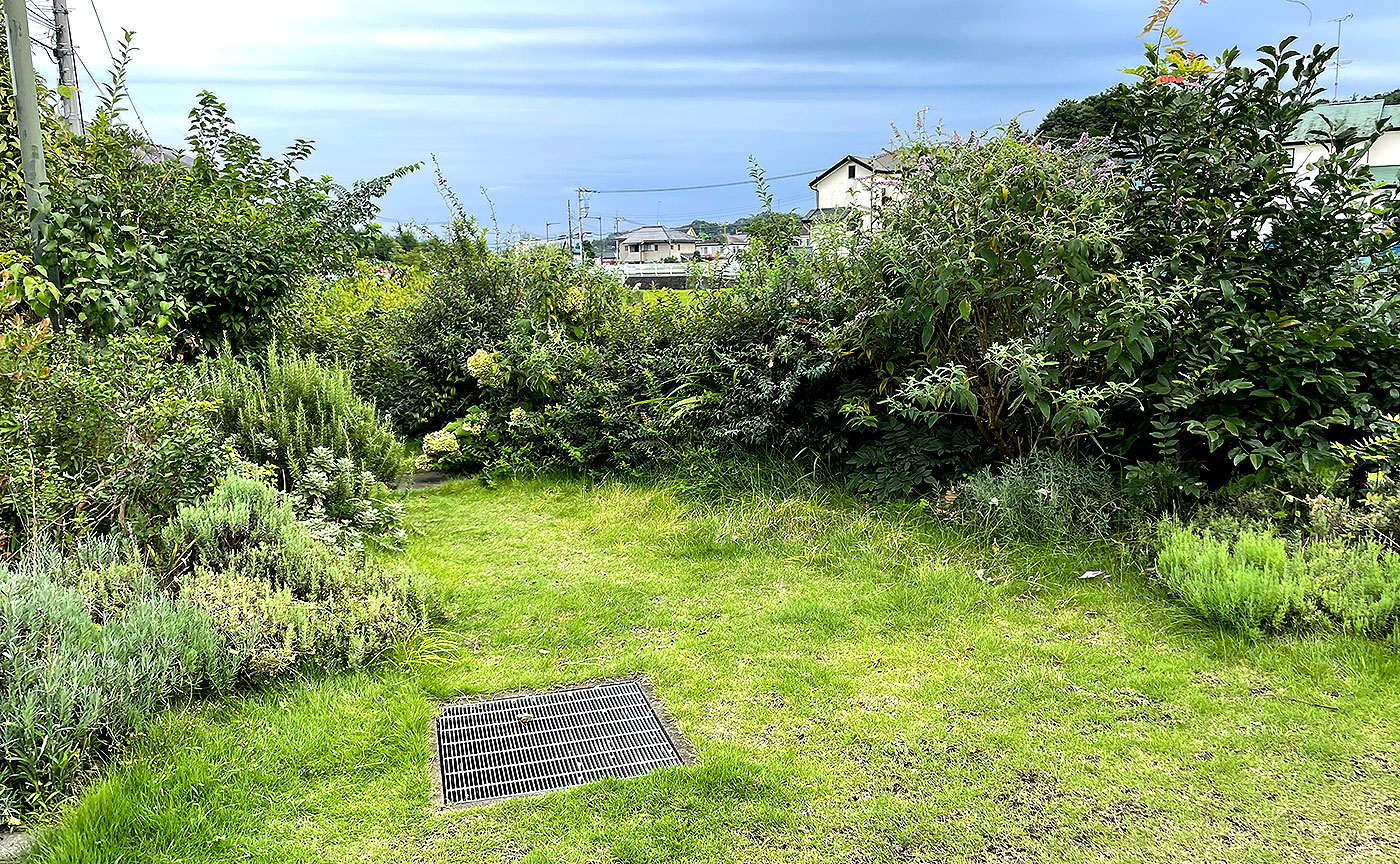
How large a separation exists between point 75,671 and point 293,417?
2.81 m

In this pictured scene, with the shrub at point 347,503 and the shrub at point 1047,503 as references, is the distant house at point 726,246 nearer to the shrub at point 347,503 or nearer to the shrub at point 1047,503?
the shrub at point 1047,503

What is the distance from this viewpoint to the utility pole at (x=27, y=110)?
391 centimetres

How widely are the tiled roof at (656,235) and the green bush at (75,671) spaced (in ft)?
164

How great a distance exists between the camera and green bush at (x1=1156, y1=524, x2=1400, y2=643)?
3.56 m

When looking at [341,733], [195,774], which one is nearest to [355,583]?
[341,733]

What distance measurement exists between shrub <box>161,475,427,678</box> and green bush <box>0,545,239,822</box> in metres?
0.14

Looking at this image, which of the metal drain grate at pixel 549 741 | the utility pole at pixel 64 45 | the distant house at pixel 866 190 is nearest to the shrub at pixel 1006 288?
the distant house at pixel 866 190

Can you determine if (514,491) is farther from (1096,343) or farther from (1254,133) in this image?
(1254,133)

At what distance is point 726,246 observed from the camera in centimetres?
686

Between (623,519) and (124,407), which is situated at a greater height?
(124,407)

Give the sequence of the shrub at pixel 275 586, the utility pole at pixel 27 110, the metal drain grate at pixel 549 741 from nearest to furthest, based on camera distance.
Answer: the metal drain grate at pixel 549 741, the shrub at pixel 275 586, the utility pole at pixel 27 110

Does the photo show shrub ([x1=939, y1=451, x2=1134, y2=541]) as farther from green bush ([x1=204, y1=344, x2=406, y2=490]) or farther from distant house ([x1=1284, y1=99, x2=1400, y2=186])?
green bush ([x1=204, y1=344, x2=406, y2=490])

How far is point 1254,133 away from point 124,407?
5710mm

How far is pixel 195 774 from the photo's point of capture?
266 cm
